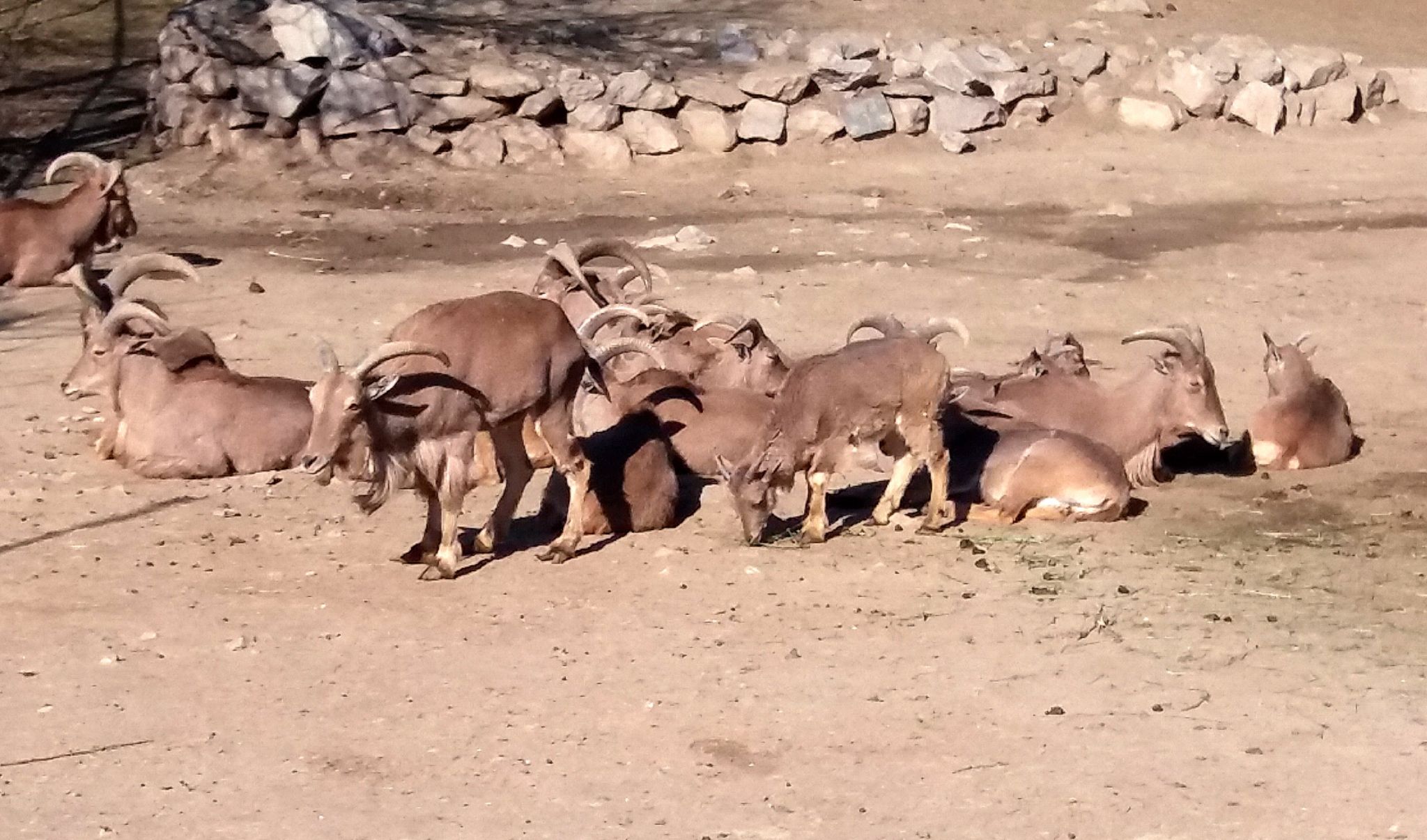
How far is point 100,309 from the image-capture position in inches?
428

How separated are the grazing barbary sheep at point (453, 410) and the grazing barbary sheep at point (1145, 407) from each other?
2577 millimetres

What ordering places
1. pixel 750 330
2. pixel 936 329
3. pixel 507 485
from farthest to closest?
pixel 750 330
pixel 936 329
pixel 507 485

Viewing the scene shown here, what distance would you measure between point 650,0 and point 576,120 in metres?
3.67

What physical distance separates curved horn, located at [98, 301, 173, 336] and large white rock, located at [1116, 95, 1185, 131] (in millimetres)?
11382

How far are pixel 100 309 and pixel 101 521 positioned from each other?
2.07 metres

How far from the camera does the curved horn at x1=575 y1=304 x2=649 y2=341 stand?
404 inches

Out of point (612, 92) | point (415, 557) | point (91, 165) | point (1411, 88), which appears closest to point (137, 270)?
point (415, 557)

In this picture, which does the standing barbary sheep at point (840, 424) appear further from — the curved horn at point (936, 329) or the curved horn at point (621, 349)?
the curved horn at point (621, 349)

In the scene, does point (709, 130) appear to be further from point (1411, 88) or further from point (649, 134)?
point (1411, 88)

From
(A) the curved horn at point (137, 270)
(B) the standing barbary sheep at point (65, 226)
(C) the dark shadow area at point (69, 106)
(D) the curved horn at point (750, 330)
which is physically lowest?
(C) the dark shadow area at point (69, 106)

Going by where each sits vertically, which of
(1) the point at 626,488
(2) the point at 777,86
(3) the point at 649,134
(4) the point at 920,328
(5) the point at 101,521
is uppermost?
(4) the point at 920,328

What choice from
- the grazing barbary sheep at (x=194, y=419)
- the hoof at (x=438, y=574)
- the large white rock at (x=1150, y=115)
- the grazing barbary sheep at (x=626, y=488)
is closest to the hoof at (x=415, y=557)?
the hoof at (x=438, y=574)

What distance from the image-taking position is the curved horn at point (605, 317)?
1026 cm

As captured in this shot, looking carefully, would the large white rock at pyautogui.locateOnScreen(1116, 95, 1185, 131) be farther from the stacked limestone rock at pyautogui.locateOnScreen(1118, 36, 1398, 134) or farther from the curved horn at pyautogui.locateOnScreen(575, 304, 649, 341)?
the curved horn at pyautogui.locateOnScreen(575, 304, 649, 341)
